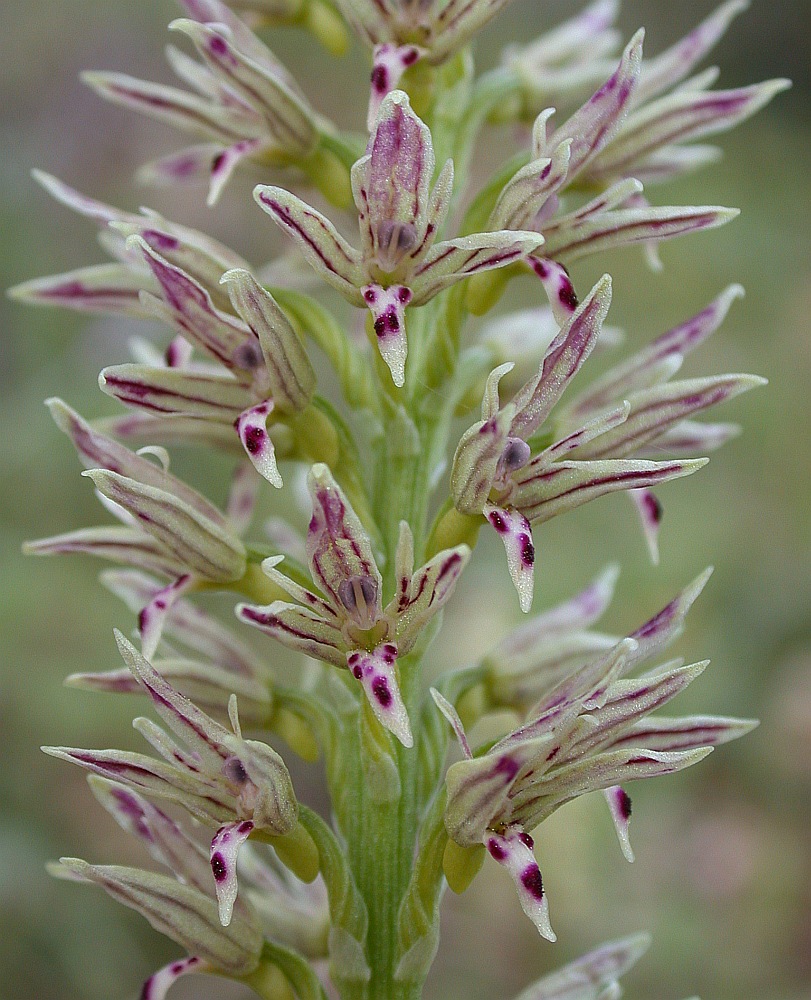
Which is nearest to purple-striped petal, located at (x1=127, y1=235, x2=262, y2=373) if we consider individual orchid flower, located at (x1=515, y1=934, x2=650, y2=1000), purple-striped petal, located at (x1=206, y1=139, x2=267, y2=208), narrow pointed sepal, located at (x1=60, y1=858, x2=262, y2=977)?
purple-striped petal, located at (x1=206, y1=139, x2=267, y2=208)

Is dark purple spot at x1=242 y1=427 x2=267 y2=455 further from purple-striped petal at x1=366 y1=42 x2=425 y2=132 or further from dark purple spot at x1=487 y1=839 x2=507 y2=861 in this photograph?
dark purple spot at x1=487 y1=839 x2=507 y2=861

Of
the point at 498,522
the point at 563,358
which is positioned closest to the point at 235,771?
the point at 498,522

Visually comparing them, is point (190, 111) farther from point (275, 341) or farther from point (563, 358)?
point (563, 358)

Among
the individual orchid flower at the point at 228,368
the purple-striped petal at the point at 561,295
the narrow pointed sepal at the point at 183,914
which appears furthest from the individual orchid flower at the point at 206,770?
the purple-striped petal at the point at 561,295

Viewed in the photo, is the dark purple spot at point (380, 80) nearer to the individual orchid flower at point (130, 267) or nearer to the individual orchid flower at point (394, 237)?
the individual orchid flower at point (394, 237)

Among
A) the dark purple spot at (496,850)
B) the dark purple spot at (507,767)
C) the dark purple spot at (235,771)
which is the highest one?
the dark purple spot at (235,771)

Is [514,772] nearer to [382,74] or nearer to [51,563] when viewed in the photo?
[382,74]

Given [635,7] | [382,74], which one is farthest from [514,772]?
[635,7]
